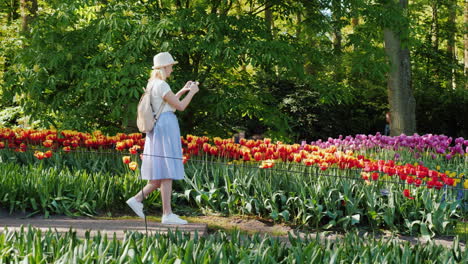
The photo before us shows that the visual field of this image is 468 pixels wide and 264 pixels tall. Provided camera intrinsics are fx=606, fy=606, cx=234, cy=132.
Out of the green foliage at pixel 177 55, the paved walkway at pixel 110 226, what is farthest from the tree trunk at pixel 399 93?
the paved walkway at pixel 110 226

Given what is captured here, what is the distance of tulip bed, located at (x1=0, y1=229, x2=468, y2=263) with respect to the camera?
3377mm

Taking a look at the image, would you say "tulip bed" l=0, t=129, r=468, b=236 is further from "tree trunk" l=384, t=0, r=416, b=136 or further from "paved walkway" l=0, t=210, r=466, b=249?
"tree trunk" l=384, t=0, r=416, b=136

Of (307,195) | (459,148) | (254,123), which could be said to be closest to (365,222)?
(307,195)

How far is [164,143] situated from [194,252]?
256cm

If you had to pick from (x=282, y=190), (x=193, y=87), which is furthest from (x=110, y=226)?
(x=282, y=190)

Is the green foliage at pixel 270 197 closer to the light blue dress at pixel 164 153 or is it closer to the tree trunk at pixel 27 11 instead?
the light blue dress at pixel 164 153

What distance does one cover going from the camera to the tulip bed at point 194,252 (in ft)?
11.1

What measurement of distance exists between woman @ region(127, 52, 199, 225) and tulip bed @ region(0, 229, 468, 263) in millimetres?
1887

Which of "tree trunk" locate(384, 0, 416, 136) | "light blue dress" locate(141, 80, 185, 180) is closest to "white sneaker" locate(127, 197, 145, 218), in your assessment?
"light blue dress" locate(141, 80, 185, 180)

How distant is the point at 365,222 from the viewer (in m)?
6.21

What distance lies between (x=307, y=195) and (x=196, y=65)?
381 centimetres

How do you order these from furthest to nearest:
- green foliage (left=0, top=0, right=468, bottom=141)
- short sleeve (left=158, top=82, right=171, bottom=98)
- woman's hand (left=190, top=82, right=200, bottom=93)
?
green foliage (left=0, top=0, right=468, bottom=141), short sleeve (left=158, top=82, right=171, bottom=98), woman's hand (left=190, top=82, right=200, bottom=93)

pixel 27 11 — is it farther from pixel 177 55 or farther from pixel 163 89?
pixel 163 89

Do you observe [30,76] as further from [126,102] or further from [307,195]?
[307,195]
